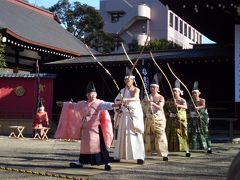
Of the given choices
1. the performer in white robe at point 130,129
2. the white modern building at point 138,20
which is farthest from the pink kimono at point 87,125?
the white modern building at point 138,20

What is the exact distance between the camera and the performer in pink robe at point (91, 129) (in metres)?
7.12

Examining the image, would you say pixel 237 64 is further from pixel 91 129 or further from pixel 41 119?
pixel 91 129

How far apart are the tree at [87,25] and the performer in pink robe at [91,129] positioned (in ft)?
120

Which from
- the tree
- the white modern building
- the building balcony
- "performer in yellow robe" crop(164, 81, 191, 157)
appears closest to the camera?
"performer in yellow robe" crop(164, 81, 191, 157)

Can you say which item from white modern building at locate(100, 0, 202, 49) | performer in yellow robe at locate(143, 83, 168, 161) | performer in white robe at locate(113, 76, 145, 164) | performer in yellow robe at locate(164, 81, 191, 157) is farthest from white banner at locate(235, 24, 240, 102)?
white modern building at locate(100, 0, 202, 49)

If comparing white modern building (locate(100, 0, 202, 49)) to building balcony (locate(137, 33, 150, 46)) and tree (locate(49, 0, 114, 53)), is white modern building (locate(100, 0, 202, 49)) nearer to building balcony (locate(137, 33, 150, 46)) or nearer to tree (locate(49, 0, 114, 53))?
building balcony (locate(137, 33, 150, 46))

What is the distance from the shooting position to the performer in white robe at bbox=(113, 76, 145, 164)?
25.3 feet

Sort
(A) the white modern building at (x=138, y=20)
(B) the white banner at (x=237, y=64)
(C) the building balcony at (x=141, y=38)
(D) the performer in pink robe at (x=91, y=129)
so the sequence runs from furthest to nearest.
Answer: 1. (A) the white modern building at (x=138, y=20)
2. (C) the building balcony at (x=141, y=38)
3. (B) the white banner at (x=237, y=64)
4. (D) the performer in pink robe at (x=91, y=129)

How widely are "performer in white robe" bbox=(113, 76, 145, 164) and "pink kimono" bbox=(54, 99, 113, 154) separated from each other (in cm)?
52

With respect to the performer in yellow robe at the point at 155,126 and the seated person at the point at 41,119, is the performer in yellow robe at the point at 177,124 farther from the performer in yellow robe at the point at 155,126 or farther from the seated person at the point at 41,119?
the seated person at the point at 41,119

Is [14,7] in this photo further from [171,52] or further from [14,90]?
[171,52]

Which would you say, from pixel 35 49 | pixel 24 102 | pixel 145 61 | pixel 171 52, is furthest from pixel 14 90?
pixel 171 52

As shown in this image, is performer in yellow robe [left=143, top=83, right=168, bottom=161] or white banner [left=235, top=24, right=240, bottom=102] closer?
performer in yellow robe [left=143, top=83, right=168, bottom=161]

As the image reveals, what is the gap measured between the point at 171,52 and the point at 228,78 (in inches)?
112
